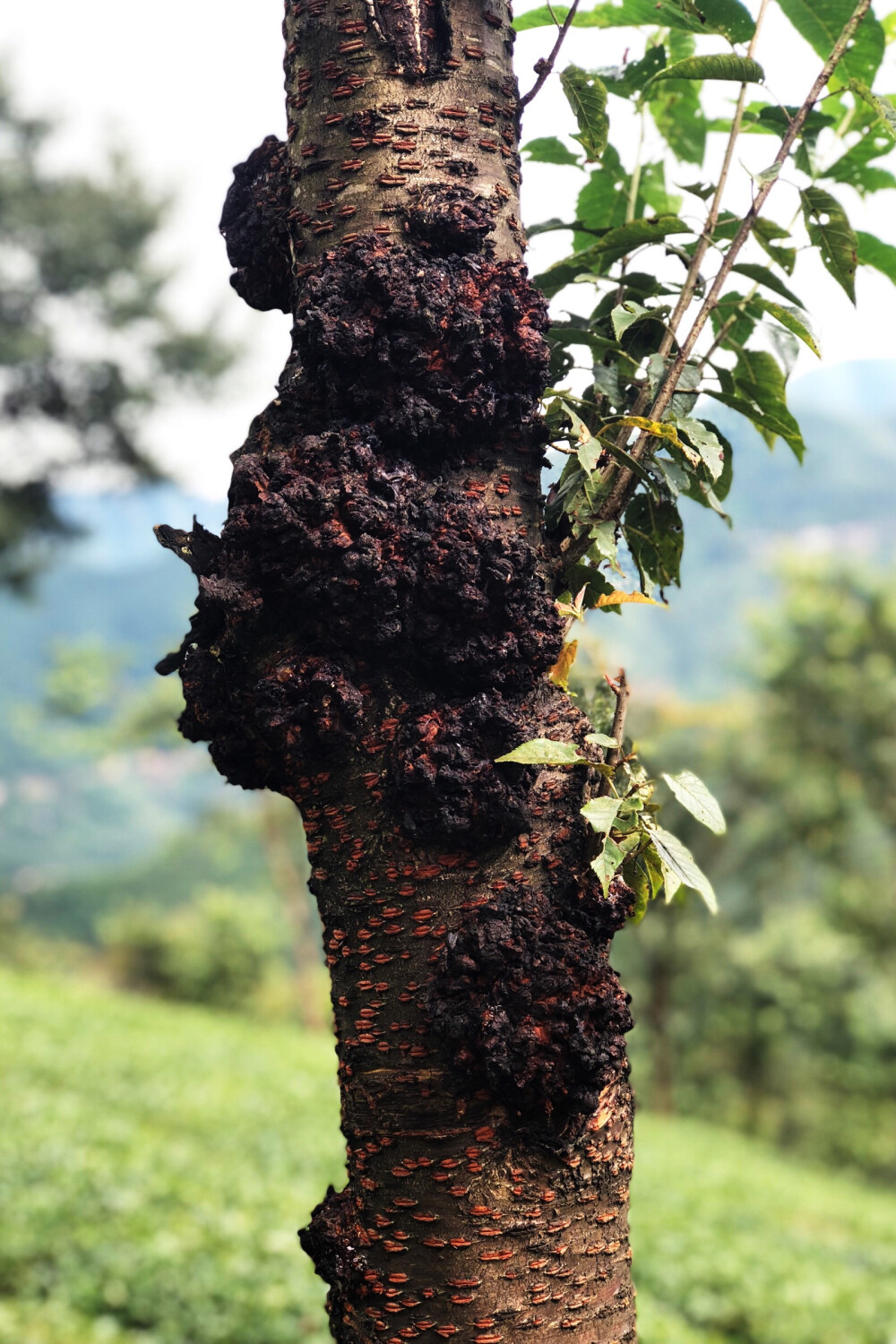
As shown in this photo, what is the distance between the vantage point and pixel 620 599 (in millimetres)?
1085

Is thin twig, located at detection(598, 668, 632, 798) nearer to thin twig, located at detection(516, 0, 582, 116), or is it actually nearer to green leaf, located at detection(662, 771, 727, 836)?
green leaf, located at detection(662, 771, 727, 836)

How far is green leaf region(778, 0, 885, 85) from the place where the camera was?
1154 millimetres

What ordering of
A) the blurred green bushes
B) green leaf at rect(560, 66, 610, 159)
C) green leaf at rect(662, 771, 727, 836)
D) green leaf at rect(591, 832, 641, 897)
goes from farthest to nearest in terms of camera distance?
1. the blurred green bushes
2. green leaf at rect(560, 66, 610, 159)
3. green leaf at rect(662, 771, 727, 836)
4. green leaf at rect(591, 832, 641, 897)

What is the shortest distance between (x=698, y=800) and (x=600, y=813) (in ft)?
0.51

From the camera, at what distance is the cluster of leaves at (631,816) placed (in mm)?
913

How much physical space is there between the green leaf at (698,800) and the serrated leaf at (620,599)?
0.59 feet

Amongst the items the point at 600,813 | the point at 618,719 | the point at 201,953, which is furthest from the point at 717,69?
the point at 201,953

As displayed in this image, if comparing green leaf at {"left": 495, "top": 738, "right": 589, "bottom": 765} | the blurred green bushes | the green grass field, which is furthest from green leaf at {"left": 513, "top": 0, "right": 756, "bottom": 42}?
the blurred green bushes

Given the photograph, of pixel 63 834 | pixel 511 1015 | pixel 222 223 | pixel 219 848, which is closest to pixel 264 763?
pixel 511 1015

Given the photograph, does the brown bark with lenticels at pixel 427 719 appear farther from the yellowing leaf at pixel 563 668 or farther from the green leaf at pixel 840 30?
the green leaf at pixel 840 30

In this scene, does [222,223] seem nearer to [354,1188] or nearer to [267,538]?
[267,538]

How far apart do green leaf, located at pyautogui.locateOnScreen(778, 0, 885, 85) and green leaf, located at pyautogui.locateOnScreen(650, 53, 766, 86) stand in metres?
0.12

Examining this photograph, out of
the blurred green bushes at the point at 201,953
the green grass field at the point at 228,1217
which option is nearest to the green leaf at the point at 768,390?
the green grass field at the point at 228,1217

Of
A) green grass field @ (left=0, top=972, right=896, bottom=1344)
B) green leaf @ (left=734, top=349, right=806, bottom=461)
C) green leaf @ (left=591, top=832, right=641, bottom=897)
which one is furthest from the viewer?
green grass field @ (left=0, top=972, right=896, bottom=1344)
